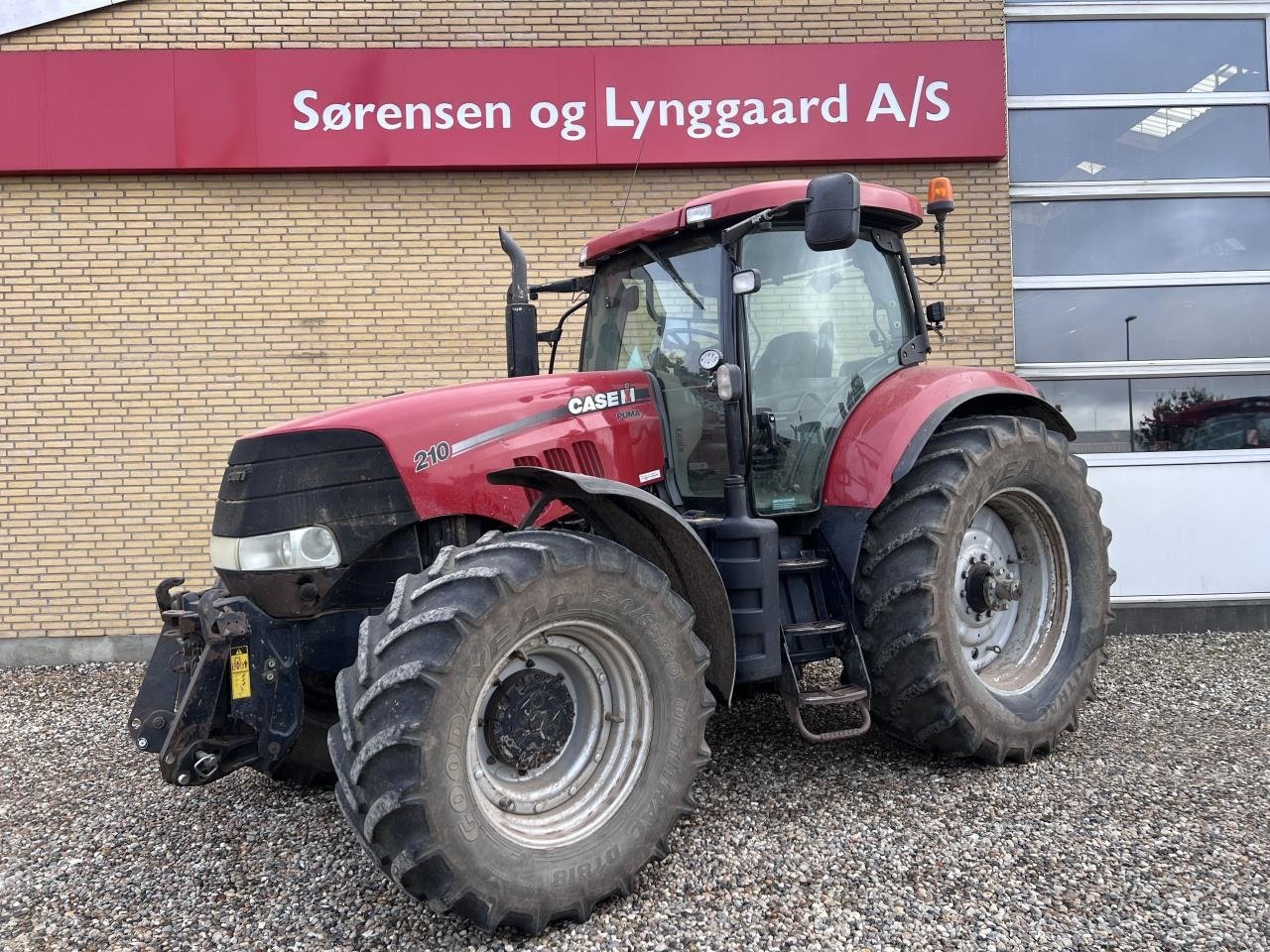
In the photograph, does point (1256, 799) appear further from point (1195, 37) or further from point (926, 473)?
point (1195, 37)

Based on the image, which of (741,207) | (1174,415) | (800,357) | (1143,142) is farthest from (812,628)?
(1143,142)

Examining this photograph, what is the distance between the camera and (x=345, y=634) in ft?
9.91

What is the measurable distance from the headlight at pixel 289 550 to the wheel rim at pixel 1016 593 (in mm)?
2534

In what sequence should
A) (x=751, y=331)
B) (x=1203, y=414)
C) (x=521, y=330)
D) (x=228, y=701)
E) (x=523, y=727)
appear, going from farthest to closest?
(x=1203, y=414)
(x=521, y=330)
(x=751, y=331)
(x=228, y=701)
(x=523, y=727)

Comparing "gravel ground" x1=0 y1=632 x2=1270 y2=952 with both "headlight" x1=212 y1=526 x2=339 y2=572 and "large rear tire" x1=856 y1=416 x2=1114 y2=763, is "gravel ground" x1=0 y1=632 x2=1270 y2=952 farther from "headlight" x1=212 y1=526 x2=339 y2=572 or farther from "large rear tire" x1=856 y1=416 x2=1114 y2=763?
"headlight" x1=212 y1=526 x2=339 y2=572

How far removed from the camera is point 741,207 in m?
3.52

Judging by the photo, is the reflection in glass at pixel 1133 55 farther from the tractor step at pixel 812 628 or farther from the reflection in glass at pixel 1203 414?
the tractor step at pixel 812 628

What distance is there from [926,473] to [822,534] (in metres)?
0.48

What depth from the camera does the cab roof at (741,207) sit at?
11.6ft

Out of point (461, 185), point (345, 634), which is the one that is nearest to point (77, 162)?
point (461, 185)

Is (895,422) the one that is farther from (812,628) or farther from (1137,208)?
(1137,208)

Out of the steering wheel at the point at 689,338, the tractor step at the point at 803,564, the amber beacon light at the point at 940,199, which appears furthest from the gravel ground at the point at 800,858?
the amber beacon light at the point at 940,199

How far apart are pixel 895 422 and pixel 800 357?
464mm

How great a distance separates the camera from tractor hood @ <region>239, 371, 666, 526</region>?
3.07 meters
